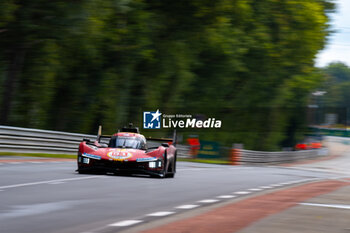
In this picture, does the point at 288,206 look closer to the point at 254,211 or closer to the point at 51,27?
the point at 254,211

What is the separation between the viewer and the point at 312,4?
43.3 metres

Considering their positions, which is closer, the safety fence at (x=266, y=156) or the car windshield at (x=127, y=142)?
the car windshield at (x=127, y=142)

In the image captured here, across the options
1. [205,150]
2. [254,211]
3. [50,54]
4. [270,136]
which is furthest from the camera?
[270,136]

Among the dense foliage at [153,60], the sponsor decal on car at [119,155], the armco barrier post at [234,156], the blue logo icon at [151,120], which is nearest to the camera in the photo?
the sponsor decal on car at [119,155]

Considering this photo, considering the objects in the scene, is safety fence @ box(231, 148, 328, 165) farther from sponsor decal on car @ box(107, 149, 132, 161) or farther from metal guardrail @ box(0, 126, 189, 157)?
sponsor decal on car @ box(107, 149, 132, 161)

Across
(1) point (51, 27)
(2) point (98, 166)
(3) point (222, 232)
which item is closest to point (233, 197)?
(2) point (98, 166)

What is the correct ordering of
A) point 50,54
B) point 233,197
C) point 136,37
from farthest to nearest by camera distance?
point 136,37, point 50,54, point 233,197

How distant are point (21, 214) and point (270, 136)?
45337 millimetres

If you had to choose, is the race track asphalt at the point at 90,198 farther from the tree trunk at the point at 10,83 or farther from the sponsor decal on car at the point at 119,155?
the tree trunk at the point at 10,83

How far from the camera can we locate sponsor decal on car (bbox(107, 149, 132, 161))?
1472 centimetres
